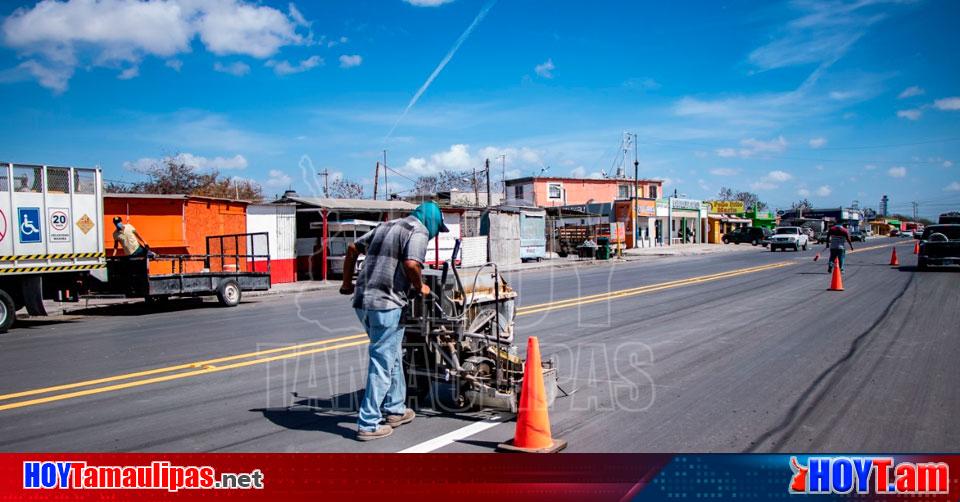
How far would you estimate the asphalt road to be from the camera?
5090mm

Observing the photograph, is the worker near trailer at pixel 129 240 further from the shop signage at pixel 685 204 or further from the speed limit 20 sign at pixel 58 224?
the shop signage at pixel 685 204

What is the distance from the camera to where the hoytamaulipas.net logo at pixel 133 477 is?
4.33 meters

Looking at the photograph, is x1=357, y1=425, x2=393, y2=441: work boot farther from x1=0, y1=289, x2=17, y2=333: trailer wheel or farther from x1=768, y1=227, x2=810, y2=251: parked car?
x1=768, y1=227, x2=810, y2=251: parked car

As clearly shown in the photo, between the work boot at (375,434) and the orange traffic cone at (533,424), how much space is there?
0.99 meters

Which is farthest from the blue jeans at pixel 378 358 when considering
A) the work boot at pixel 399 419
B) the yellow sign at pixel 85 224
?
the yellow sign at pixel 85 224

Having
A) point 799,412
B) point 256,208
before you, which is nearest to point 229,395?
point 799,412

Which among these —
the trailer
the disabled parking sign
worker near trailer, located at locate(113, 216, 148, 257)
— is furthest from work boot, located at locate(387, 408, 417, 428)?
the disabled parking sign

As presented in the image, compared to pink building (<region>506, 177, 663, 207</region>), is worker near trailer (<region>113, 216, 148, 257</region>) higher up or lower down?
lower down

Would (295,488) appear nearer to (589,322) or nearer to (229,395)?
(229,395)

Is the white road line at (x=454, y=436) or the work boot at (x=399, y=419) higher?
the work boot at (x=399, y=419)

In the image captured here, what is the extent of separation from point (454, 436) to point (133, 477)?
95.2 inches

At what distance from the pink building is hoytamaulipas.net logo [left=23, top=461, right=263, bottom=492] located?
5641 cm

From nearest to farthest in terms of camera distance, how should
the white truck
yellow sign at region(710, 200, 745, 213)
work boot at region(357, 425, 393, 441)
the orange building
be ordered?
work boot at region(357, 425, 393, 441), the white truck, the orange building, yellow sign at region(710, 200, 745, 213)

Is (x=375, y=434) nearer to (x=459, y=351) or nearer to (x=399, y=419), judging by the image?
(x=399, y=419)
